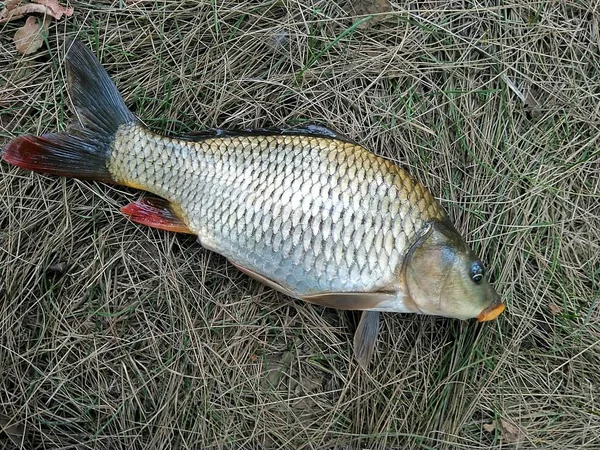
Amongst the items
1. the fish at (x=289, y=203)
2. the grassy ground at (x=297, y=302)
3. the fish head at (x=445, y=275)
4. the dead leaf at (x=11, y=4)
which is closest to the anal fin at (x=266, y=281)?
the fish at (x=289, y=203)

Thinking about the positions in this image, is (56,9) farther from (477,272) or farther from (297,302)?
(477,272)

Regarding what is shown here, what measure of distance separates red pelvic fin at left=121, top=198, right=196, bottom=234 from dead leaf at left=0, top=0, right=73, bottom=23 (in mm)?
923

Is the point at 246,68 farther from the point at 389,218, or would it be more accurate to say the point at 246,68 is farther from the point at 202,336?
the point at 202,336

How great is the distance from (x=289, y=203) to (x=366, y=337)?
677mm

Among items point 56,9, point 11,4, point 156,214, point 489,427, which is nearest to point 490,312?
point 489,427

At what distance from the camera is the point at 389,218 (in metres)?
1.90

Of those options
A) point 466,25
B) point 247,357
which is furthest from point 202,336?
point 466,25

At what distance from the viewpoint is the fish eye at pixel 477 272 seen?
1917mm

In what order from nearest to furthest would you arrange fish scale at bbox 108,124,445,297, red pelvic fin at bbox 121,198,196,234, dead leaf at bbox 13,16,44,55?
fish scale at bbox 108,124,445,297 < red pelvic fin at bbox 121,198,196,234 < dead leaf at bbox 13,16,44,55

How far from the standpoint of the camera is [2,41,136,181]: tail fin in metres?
1.99

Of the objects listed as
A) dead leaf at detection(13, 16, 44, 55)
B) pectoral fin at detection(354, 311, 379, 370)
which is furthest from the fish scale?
dead leaf at detection(13, 16, 44, 55)

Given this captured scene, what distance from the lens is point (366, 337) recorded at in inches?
81.7

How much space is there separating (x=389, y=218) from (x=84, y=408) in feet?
4.95

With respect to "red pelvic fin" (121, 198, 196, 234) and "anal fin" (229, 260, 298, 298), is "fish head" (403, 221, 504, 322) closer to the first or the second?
"anal fin" (229, 260, 298, 298)
